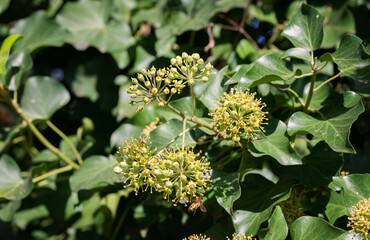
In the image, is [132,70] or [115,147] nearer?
[115,147]

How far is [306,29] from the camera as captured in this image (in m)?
1.53

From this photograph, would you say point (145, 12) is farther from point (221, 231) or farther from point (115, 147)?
point (221, 231)

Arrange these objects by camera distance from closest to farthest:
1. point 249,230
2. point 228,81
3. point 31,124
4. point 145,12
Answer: point 249,230
point 228,81
point 31,124
point 145,12

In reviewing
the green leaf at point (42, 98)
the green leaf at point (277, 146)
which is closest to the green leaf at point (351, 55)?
the green leaf at point (277, 146)

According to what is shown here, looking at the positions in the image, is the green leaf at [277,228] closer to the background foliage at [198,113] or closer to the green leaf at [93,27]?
the background foliage at [198,113]

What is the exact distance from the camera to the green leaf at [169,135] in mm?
1421

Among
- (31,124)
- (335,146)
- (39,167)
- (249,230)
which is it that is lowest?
(39,167)

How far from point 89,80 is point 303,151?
1.61 m

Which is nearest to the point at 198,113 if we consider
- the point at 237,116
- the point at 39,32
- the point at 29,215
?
the point at 237,116

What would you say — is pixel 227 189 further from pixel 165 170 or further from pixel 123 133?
pixel 123 133

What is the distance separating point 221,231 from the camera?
1.48 meters

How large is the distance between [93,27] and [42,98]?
64cm

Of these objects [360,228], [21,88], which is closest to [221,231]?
[360,228]

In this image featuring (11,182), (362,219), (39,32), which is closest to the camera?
(362,219)
